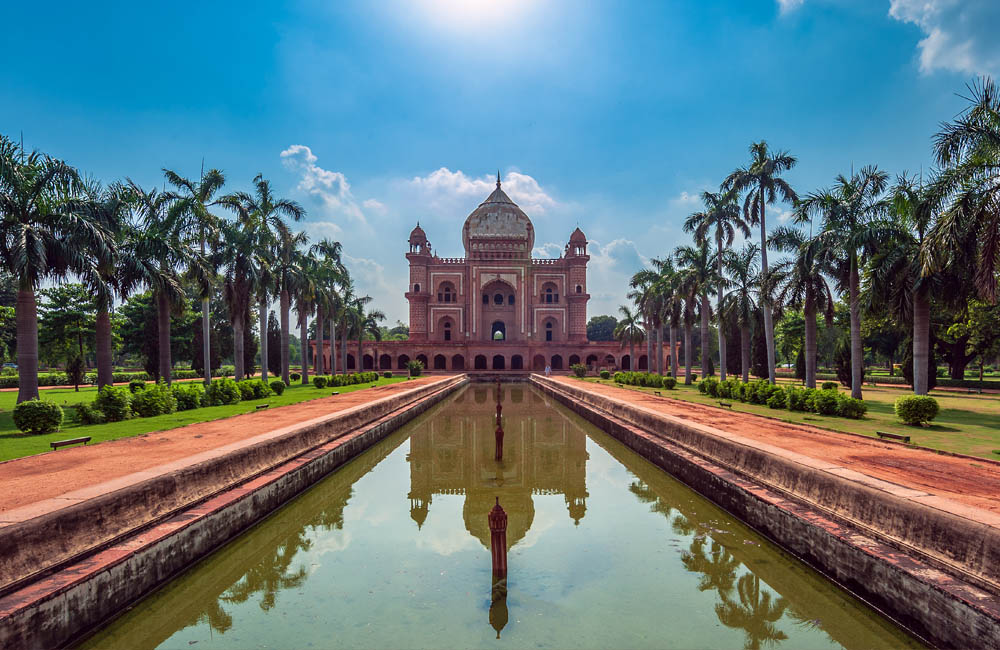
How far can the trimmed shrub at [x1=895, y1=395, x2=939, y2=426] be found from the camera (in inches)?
465

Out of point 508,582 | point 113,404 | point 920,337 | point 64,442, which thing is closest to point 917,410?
point 920,337

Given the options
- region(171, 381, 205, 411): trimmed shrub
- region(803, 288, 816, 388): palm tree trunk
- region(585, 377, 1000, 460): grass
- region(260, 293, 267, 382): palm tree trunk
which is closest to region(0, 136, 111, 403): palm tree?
region(171, 381, 205, 411): trimmed shrub

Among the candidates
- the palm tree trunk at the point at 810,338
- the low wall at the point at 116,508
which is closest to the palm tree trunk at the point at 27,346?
the low wall at the point at 116,508

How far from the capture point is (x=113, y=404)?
1322cm

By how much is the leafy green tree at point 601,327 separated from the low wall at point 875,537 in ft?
276

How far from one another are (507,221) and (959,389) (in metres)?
41.2

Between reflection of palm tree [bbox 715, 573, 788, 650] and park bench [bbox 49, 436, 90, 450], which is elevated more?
park bench [bbox 49, 436, 90, 450]

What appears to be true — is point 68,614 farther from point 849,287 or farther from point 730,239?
point 730,239

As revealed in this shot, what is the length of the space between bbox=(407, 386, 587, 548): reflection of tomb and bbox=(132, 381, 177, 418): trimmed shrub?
6846 mm

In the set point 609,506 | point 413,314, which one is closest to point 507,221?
point 413,314

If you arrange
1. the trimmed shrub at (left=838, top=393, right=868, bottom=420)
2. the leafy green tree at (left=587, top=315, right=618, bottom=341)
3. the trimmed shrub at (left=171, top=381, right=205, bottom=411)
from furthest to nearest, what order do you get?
1. the leafy green tree at (left=587, top=315, right=618, bottom=341)
2. the trimmed shrub at (left=171, top=381, right=205, bottom=411)
3. the trimmed shrub at (left=838, top=393, right=868, bottom=420)

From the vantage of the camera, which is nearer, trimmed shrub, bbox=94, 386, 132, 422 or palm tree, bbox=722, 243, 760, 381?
trimmed shrub, bbox=94, 386, 132, 422

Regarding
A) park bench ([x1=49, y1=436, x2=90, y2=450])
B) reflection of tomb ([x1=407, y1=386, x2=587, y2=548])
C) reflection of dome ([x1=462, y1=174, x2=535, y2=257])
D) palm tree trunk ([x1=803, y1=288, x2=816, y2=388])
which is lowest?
reflection of tomb ([x1=407, y1=386, x2=587, y2=548])

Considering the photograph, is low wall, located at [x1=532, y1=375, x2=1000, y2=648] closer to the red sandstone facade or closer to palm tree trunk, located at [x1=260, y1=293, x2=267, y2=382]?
palm tree trunk, located at [x1=260, y1=293, x2=267, y2=382]
